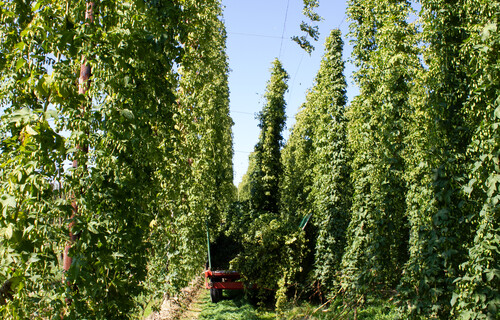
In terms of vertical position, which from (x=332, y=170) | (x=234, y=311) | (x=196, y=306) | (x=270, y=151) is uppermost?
(x=270, y=151)

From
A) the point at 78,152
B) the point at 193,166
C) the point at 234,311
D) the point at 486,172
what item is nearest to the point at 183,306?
the point at 234,311

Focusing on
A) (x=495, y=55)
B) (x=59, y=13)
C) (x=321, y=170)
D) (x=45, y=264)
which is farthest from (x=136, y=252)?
(x=321, y=170)

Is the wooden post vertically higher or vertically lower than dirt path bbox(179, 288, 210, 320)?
higher

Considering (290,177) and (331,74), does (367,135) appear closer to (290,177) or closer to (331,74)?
(331,74)

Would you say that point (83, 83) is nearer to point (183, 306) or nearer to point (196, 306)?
point (183, 306)

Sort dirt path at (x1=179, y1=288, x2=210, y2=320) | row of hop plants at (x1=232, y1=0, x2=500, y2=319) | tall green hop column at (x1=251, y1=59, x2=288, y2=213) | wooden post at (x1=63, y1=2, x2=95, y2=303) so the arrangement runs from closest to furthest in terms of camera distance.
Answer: wooden post at (x1=63, y1=2, x2=95, y2=303) < row of hop plants at (x1=232, y1=0, x2=500, y2=319) < dirt path at (x1=179, y1=288, x2=210, y2=320) < tall green hop column at (x1=251, y1=59, x2=288, y2=213)

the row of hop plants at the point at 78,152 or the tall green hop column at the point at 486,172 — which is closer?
the row of hop plants at the point at 78,152

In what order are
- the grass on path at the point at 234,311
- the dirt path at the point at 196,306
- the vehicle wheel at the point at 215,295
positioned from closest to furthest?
the grass on path at the point at 234,311, the dirt path at the point at 196,306, the vehicle wheel at the point at 215,295

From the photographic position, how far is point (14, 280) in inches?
104

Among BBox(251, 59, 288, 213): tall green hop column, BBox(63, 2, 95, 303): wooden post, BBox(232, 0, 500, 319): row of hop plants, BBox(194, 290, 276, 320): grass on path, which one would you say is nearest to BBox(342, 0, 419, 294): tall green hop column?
BBox(232, 0, 500, 319): row of hop plants

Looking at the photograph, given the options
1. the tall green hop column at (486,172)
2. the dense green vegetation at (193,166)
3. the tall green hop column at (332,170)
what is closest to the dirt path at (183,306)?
the dense green vegetation at (193,166)

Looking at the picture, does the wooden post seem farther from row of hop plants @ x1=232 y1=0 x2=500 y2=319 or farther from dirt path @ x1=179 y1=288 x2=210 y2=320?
dirt path @ x1=179 y1=288 x2=210 y2=320

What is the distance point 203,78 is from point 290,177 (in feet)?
46.5

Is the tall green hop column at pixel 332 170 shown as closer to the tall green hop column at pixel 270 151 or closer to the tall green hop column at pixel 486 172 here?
the tall green hop column at pixel 270 151
